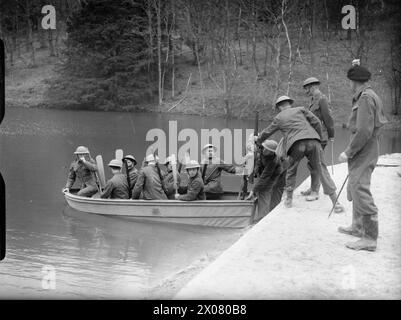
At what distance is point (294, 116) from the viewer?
700 centimetres

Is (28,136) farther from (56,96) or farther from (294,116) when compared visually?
(294,116)

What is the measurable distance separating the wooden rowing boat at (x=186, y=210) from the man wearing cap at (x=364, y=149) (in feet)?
13.2

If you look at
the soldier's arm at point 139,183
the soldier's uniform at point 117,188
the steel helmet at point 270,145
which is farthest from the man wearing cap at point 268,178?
the soldier's uniform at point 117,188

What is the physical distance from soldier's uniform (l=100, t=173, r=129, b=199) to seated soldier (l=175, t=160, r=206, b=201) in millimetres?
1243

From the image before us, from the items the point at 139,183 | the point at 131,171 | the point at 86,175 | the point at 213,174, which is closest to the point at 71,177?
the point at 86,175

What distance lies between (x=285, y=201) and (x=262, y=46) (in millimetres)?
33787

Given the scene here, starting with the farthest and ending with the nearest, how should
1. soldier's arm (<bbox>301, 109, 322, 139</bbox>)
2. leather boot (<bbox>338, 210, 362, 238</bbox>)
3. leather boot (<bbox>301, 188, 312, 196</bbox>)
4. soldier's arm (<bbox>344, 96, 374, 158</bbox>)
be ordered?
Answer: leather boot (<bbox>301, 188, 312, 196</bbox>) < soldier's arm (<bbox>301, 109, 322, 139</bbox>) < leather boot (<bbox>338, 210, 362, 238</bbox>) < soldier's arm (<bbox>344, 96, 374, 158</bbox>)

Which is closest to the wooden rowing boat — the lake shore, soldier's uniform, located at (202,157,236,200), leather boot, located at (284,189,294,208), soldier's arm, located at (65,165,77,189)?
soldier's uniform, located at (202,157,236,200)

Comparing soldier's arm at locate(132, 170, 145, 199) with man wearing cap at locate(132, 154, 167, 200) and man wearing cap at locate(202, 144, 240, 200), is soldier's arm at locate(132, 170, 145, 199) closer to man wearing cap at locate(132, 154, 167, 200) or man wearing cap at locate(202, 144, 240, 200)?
man wearing cap at locate(132, 154, 167, 200)

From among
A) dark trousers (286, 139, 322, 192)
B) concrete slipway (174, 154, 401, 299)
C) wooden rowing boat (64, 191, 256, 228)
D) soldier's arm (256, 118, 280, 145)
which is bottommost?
wooden rowing boat (64, 191, 256, 228)

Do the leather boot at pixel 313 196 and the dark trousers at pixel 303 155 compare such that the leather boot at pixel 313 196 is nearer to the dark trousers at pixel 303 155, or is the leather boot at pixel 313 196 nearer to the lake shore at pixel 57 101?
the dark trousers at pixel 303 155

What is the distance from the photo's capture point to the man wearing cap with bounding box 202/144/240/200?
9.98m

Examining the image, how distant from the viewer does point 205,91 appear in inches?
1411

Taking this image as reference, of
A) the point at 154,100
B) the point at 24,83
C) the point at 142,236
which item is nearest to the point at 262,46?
the point at 154,100
